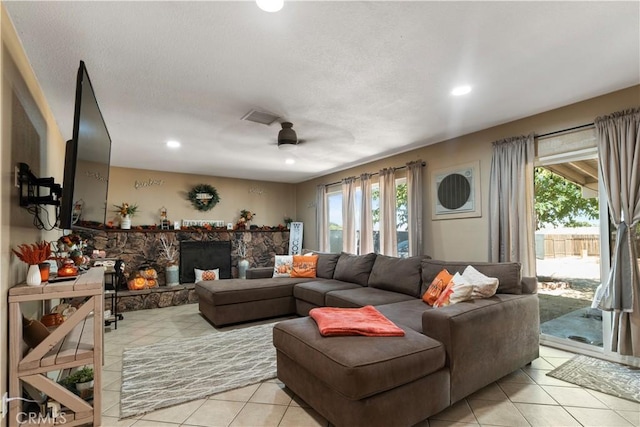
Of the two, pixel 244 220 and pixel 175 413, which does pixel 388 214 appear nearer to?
pixel 244 220

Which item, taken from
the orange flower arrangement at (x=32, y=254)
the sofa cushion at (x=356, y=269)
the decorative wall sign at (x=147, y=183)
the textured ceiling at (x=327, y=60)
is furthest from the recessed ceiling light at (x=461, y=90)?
the decorative wall sign at (x=147, y=183)

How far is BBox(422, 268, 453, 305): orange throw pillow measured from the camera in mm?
2863

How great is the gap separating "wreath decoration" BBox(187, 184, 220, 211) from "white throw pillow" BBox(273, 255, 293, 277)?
2.19 m

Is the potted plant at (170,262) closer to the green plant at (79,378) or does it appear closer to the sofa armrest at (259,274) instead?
the sofa armrest at (259,274)

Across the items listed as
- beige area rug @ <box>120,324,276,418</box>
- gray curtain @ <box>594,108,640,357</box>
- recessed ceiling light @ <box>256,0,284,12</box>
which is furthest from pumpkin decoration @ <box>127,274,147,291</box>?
gray curtain @ <box>594,108,640,357</box>

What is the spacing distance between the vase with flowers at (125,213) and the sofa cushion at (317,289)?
10.6ft

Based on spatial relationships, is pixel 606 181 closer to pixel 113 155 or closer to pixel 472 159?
pixel 472 159

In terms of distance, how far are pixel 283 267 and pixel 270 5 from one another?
12.3 feet

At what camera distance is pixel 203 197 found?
6094mm

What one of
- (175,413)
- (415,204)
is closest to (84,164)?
(175,413)

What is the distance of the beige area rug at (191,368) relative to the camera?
2.20 m

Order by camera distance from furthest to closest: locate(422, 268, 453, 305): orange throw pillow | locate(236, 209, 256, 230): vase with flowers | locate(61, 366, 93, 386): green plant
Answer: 1. locate(236, 209, 256, 230): vase with flowers
2. locate(422, 268, 453, 305): orange throw pillow
3. locate(61, 366, 93, 386): green plant

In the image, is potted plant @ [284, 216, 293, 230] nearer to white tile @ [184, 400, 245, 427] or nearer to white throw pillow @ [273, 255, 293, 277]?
white throw pillow @ [273, 255, 293, 277]

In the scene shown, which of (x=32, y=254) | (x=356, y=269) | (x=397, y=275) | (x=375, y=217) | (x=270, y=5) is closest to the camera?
(x=270, y=5)
